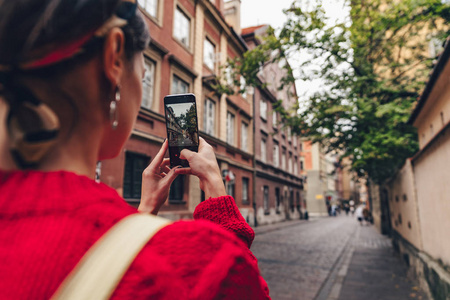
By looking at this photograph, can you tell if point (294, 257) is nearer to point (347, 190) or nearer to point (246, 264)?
point (246, 264)

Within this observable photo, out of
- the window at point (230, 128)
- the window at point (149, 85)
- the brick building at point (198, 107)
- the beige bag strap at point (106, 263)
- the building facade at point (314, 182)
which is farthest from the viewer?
the building facade at point (314, 182)

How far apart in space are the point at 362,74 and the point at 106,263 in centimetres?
944

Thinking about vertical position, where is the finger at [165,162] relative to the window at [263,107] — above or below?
below

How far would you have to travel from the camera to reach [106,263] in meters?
0.52

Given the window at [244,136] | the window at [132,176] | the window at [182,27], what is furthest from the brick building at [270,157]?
the window at [132,176]

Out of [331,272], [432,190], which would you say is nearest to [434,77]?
[432,190]

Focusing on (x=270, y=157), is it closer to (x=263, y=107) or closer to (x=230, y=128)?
(x=263, y=107)

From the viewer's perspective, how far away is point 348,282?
6.62m

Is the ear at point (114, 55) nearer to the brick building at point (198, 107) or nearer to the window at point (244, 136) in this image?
the brick building at point (198, 107)

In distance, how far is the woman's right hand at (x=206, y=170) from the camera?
1.08 metres

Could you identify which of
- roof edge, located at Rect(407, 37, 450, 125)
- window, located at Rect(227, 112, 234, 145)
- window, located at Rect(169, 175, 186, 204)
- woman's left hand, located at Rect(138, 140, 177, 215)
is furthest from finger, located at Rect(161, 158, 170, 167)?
window, located at Rect(227, 112, 234, 145)

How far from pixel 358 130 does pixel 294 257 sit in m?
4.62

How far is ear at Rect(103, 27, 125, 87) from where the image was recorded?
2.16 ft

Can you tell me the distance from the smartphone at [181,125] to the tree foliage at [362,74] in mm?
7090
